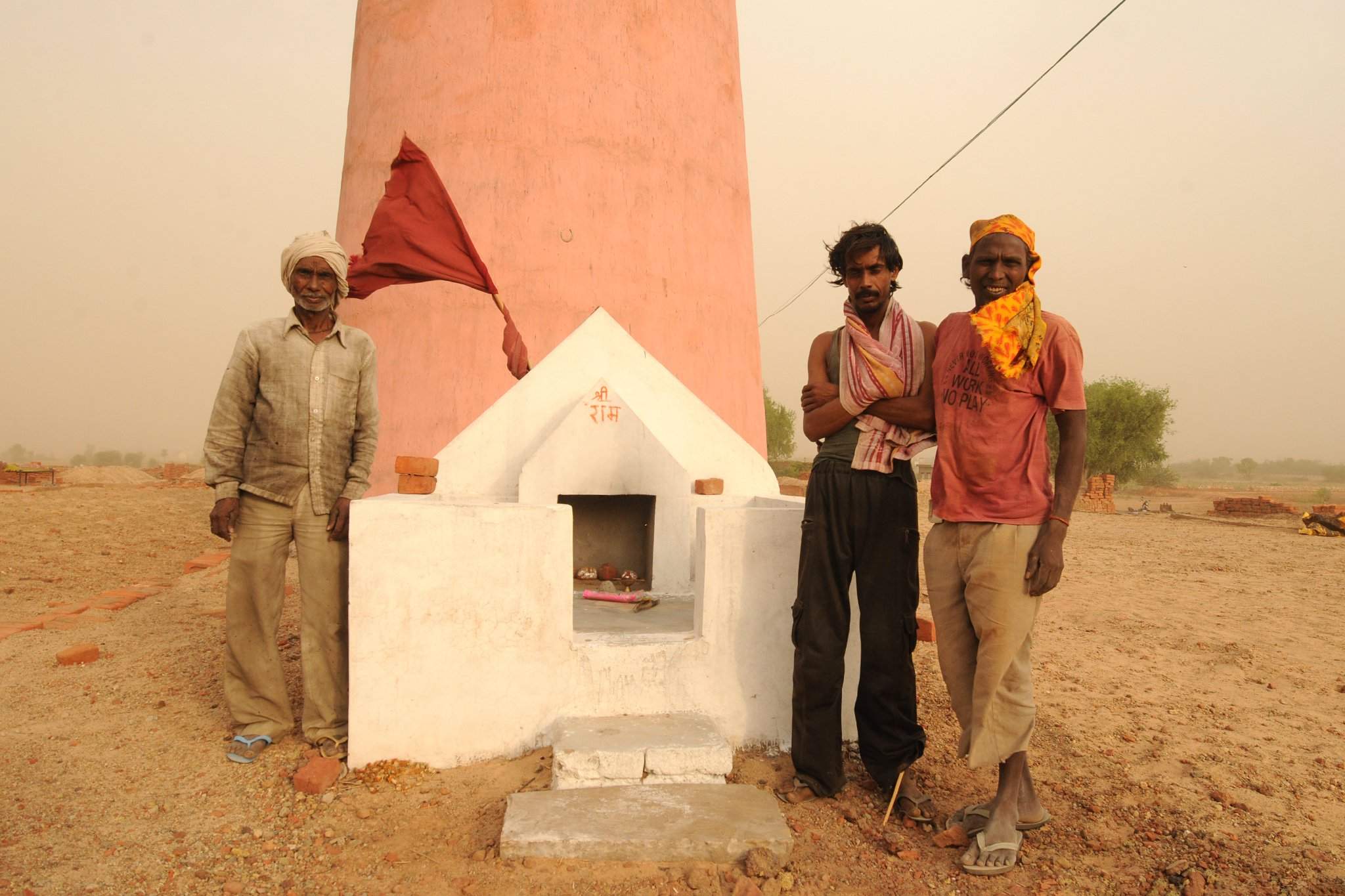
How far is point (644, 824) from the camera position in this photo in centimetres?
243

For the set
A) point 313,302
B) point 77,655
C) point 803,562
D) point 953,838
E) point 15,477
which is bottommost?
point 953,838

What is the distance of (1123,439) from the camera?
26406mm

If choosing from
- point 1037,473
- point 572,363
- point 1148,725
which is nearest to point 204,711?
point 572,363

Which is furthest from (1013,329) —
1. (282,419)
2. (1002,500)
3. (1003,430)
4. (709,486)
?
(282,419)

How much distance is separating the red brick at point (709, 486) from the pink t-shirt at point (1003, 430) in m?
2.03

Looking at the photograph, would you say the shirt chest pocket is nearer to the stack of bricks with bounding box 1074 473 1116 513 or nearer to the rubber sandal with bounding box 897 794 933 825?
the rubber sandal with bounding box 897 794 933 825

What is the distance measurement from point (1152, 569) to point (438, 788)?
9.86m

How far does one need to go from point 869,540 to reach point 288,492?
222cm

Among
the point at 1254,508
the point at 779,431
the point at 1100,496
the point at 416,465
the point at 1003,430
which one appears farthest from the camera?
the point at 779,431

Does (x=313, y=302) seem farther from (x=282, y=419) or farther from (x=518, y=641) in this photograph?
(x=518, y=641)

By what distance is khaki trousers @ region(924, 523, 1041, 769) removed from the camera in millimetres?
2369

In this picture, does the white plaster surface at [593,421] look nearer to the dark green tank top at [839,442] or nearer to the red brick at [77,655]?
the dark green tank top at [839,442]

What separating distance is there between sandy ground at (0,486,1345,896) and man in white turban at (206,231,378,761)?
246mm

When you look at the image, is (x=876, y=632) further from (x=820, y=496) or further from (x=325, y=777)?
(x=325, y=777)
